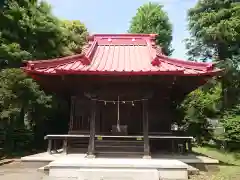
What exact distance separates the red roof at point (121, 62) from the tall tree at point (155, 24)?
22483 mm

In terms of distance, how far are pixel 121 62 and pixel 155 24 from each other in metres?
26.6

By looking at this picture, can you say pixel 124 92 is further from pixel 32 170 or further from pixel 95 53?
pixel 32 170

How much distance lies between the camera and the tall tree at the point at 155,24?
35.5m

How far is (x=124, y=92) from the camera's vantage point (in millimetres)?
10492

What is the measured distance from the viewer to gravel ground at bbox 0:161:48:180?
806cm

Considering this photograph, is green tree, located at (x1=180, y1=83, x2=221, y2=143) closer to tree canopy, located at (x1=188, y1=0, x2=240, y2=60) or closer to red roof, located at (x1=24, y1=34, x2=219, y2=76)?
tree canopy, located at (x1=188, y1=0, x2=240, y2=60)

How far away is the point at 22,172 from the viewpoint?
350 inches

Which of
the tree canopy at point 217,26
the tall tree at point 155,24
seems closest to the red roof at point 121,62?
the tree canopy at point 217,26

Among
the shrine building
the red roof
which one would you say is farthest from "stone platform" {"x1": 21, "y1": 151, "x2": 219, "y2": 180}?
the red roof

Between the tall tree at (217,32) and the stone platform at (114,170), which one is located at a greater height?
the tall tree at (217,32)

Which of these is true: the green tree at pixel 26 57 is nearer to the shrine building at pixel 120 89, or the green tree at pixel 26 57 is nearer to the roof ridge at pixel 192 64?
the shrine building at pixel 120 89

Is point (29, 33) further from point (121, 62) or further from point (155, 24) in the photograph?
point (155, 24)

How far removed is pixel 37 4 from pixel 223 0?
39.0 feet

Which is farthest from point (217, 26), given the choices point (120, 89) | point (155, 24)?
point (155, 24)
